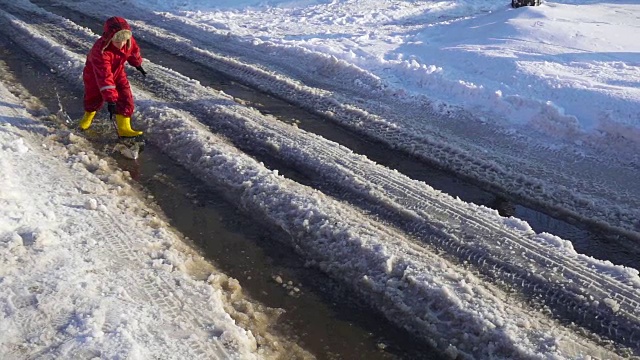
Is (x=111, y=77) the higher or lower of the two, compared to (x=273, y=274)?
higher

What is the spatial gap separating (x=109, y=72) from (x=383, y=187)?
338cm

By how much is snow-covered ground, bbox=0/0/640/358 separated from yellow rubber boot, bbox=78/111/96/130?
505 millimetres

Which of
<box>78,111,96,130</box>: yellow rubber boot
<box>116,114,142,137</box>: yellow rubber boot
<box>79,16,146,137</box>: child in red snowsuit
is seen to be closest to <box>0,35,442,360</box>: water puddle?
<box>116,114,142,137</box>: yellow rubber boot

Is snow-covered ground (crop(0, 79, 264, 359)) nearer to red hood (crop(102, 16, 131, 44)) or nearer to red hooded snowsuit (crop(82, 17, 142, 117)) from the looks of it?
red hooded snowsuit (crop(82, 17, 142, 117))

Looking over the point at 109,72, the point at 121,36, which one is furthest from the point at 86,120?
the point at 121,36

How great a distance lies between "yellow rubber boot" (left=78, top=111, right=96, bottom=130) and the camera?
261 inches

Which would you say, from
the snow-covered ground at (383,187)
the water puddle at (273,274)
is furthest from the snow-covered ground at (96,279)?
the water puddle at (273,274)

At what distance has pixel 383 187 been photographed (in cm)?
530

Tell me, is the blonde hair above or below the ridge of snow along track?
above

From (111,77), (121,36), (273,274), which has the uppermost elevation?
(121,36)

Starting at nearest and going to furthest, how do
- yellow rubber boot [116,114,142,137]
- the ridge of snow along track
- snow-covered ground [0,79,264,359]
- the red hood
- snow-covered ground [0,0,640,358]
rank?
snow-covered ground [0,79,264,359], snow-covered ground [0,0,640,358], the ridge of snow along track, the red hood, yellow rubber boot [116,114,142,137]

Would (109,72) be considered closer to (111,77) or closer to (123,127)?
(111,77)

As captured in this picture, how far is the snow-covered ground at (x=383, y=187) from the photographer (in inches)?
144

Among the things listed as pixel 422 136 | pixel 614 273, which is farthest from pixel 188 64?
pixel 614 273
